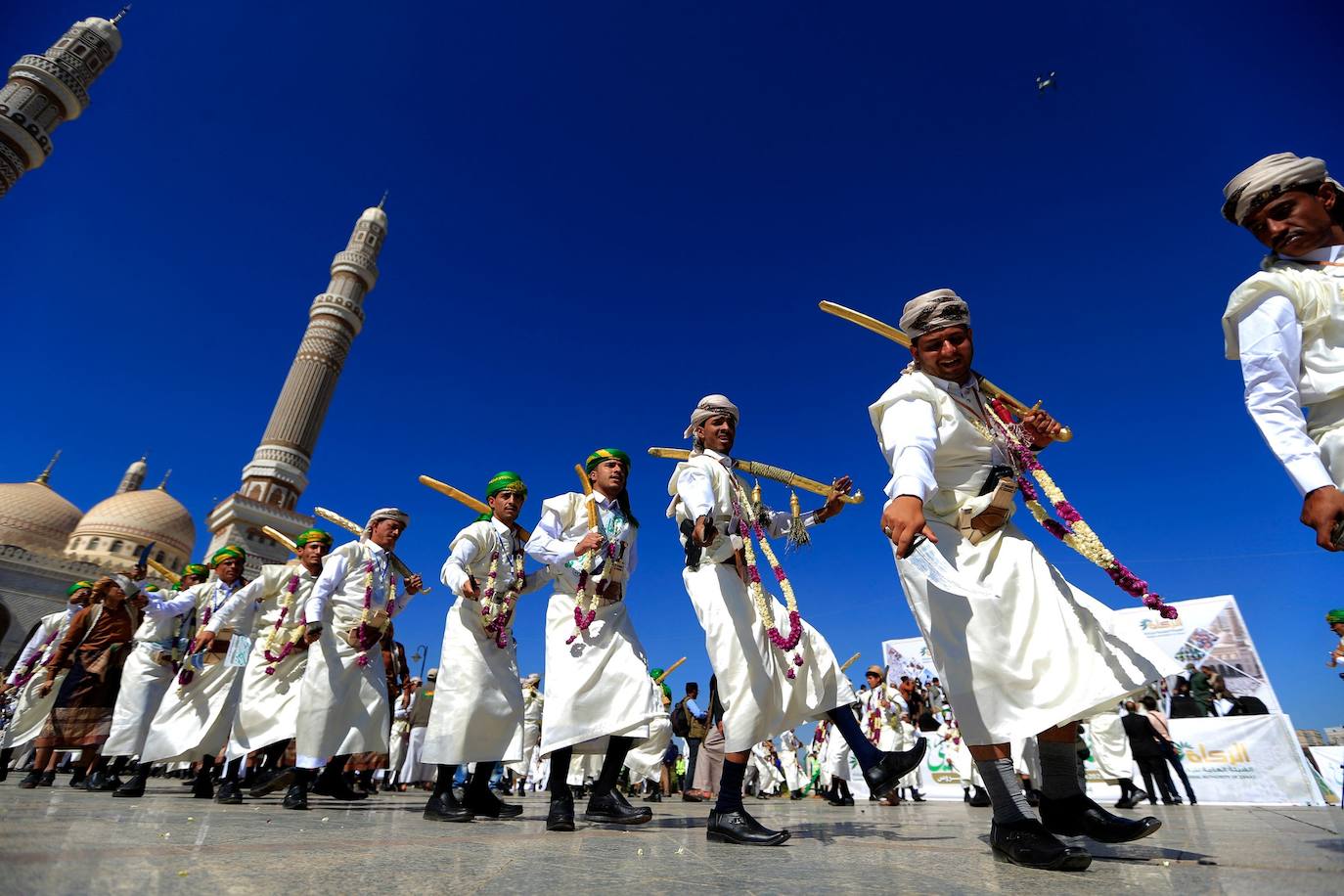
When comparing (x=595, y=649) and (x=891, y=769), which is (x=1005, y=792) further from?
(x=595, y=649)

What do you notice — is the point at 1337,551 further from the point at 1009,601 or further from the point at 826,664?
the point at 826,664

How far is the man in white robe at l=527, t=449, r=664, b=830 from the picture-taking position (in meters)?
3.83

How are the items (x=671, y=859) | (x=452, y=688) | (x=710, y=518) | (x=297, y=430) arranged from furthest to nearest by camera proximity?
1. (x=297, y=430)
2. (x=452, y=688)
3. (x=710, y=518)
4. (x=671, y=859)

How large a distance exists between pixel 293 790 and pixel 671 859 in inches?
131

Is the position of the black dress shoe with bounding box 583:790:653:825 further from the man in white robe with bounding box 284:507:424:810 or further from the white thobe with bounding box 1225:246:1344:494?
the white thobe with bounding box 1225:246:1344:494

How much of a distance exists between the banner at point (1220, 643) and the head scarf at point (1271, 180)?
1181 centimetres

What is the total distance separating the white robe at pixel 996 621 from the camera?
2256mm

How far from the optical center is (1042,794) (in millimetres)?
2504

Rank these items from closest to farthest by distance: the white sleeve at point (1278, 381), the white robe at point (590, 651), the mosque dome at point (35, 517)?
the white sleeve at point (1278, 381) < the white robe at point (590, 651) < the mosque dome at point (35, 517)

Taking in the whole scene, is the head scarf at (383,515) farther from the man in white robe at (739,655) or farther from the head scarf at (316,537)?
the man in white robe at (739,655)

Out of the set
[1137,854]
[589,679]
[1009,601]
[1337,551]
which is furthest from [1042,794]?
[589,679]

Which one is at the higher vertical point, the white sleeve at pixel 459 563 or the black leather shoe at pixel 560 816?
the white sleeve at pixel 459 563

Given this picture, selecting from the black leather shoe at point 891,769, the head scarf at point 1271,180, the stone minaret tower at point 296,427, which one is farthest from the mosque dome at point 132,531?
the head scarf at point 1271,180


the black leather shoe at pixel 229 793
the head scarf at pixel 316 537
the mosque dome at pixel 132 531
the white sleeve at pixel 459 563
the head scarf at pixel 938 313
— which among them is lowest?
the black leather shoe at pixel 229 793
